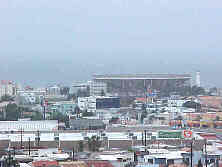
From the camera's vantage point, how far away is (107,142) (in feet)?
82.9

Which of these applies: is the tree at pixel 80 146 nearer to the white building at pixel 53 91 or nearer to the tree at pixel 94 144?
the tree at pixel 94 144

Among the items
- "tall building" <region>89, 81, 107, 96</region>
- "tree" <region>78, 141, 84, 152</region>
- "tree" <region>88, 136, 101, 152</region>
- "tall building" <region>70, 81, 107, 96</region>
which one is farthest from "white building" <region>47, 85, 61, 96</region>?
"tree" <region>78, 141, 84, 152</region>

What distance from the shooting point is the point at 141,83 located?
178ft

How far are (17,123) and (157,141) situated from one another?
7.35m

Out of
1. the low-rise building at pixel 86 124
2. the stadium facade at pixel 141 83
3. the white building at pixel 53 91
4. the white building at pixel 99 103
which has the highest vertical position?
the stadium facade at pixel 141 83

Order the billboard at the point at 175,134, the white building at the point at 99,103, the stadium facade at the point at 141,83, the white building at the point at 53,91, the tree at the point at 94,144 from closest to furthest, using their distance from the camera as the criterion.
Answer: the tree at the point at 94,144, the billboard at the point at 175,134, the white building at the point at 99,103, the white building at the point at 53,91, the stadium facade at the point at 141,83

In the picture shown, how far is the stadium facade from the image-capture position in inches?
2122

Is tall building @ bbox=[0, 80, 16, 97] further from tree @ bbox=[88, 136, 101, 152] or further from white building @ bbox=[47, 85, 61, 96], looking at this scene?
tree @ bbox=[88, 136, 101, 152]

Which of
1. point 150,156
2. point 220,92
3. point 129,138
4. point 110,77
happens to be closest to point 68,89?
point 110,77

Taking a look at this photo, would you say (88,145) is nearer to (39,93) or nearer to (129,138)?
(129,138)

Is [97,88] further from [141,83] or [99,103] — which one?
[99,103]

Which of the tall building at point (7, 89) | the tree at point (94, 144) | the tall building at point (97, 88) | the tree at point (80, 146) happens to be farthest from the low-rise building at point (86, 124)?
the tall building at point (97, 88)

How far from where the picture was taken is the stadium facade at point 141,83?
5391 cm

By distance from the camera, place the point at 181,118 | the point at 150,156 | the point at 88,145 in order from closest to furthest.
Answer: the point at 150,156 → the point at 88,145 → the point at 181,118
